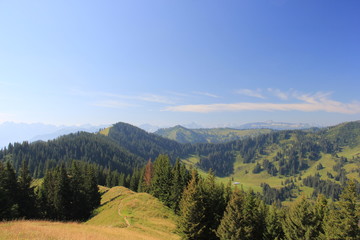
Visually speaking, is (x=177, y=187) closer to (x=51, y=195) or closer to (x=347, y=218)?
(x=51, y=195)

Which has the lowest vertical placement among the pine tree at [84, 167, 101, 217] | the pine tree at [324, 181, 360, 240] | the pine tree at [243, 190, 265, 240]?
the pine tree at [84, 167, 101, 217]

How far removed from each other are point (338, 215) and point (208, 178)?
24.4 metres

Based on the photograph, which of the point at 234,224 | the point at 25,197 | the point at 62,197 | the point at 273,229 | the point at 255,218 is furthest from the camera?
the point at 62,197

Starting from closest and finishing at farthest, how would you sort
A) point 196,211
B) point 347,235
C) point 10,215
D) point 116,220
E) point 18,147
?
point 347,235, point 196,211, point 10,215, point 116,220, point 18,147

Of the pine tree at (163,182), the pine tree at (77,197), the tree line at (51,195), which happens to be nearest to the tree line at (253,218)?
the pine tree at (163,182)

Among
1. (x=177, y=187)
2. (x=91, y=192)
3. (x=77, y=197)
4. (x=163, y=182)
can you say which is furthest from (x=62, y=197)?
(x=177, y=187)

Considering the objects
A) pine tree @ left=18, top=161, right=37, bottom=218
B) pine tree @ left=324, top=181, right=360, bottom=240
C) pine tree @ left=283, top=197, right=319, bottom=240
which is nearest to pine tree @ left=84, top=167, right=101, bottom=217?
pine tree @ left=18, top=161, right=37, bottom=218

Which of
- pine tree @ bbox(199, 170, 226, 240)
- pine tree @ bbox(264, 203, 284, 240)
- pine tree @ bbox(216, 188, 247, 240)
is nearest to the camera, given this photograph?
pine tree @ bbox(216, 188, 247, 240)

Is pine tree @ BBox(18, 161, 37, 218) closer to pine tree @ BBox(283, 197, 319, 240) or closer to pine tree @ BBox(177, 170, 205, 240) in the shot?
pine tree @ BBox(177, 170, 205, 240)

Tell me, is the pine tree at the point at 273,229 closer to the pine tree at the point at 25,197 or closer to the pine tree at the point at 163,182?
the pine tree at the point at 163,182

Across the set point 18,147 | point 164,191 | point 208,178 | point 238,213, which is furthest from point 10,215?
point 18,147

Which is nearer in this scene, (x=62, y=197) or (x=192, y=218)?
(x=192, y=218)

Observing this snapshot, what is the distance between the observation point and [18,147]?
193375mm

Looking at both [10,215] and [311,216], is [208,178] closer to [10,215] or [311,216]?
[311,216]
